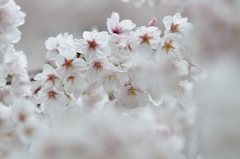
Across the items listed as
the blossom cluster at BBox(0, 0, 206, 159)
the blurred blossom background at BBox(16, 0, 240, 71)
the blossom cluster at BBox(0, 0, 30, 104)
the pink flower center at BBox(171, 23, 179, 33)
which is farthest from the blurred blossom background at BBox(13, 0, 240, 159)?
the blurred blossom background at BBox(16, 0, 240, 71)

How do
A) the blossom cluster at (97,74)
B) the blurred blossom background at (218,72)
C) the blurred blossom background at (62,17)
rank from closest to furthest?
1. the blurred blossom background at (218,72)
2. the blossom cluster at (97,74)
3. the blurred blossom background at (62,17)

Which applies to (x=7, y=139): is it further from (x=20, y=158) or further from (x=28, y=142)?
(x=20, y=158)

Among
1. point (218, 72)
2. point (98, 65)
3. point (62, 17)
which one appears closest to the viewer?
Result: point (218, 72)

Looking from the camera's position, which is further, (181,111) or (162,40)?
(181,111)

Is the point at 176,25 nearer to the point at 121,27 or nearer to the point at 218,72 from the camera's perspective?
the point at 121,27

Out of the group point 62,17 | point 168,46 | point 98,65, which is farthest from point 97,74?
point 62,17

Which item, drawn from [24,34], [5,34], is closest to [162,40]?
[5,34]

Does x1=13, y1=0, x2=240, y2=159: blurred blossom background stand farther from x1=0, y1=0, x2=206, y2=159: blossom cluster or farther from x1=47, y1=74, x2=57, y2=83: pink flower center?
x1=47, y1=74, x2=57, y2=83: pink flower center

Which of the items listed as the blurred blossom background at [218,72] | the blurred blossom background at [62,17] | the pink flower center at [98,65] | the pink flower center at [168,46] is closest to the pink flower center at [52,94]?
the pink flower center at [98,65]

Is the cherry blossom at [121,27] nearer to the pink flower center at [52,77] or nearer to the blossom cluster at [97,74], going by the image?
the blossom cluster at [97,74]

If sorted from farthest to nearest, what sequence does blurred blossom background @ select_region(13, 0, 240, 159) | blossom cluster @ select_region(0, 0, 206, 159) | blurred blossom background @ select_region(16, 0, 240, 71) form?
blurred blossom background @ select_region(16, 0, 240, 71) < blossom cluster @ select_region(0, 0, 206, 159) < blurred blossom background @ select_region(13, 0, 240, 159)

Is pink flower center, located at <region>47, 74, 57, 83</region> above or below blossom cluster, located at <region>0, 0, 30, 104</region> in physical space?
below
